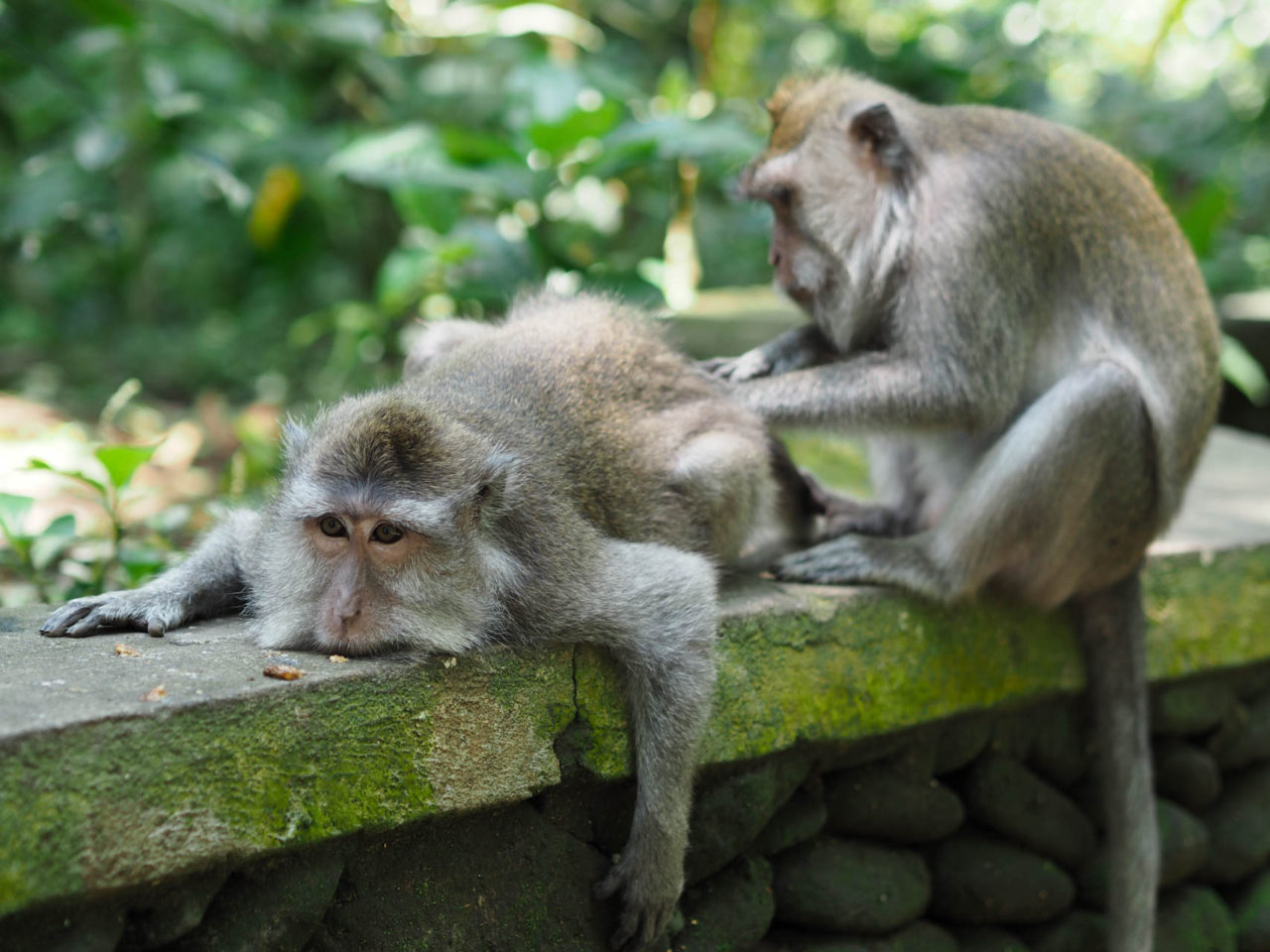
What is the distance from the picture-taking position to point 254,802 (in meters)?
2.29

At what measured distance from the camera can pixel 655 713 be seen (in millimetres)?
2869

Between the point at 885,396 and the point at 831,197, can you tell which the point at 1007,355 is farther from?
the point at 831,197

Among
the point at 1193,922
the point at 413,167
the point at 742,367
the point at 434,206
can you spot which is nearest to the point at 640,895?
the point at 742,367

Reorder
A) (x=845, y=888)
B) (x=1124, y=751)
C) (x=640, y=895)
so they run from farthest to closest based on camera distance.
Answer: (x=1124, y=751) → (x=845, y=888) → (x=640, y=895)

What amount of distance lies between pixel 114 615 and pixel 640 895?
4.74ft

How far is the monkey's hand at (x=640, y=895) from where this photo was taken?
2828mm

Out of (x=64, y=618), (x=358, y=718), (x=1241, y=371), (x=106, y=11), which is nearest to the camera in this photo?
(x=358, y=718)

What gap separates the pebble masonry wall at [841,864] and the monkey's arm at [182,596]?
735 millimetres

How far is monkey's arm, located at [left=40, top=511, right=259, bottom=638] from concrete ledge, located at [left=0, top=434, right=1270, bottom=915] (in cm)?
5

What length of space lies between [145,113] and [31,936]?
594cm

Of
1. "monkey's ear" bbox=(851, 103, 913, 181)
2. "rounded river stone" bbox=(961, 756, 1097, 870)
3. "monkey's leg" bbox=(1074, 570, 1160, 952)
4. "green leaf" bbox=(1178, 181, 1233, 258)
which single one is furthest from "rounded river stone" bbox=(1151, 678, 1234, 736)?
"green leaf" bbox=(1178, 181, 1233, 258)

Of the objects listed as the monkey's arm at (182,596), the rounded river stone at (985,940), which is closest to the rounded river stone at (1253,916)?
the rounded river stone at (985,940)

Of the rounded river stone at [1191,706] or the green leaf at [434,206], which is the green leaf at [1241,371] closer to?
the rounded river stone at [1191,706]

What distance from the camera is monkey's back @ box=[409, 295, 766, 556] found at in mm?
3086
